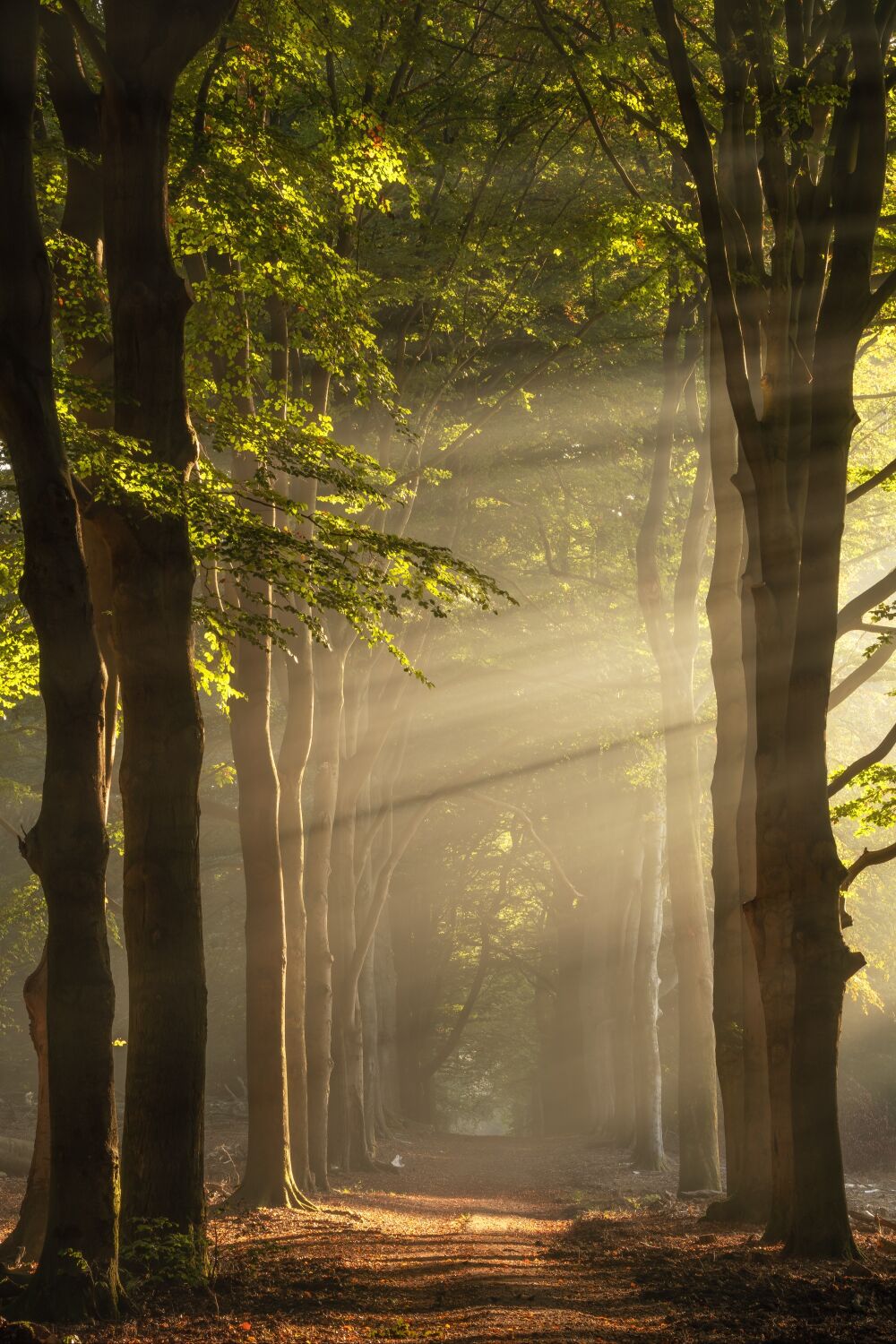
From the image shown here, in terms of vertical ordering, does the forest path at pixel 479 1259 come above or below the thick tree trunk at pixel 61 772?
below

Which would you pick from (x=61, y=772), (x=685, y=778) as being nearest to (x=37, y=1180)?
(x=61, y=772)

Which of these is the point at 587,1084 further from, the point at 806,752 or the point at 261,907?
the point at 806,752

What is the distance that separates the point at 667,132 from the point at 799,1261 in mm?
9576

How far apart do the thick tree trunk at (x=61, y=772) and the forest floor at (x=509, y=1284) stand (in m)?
0.51

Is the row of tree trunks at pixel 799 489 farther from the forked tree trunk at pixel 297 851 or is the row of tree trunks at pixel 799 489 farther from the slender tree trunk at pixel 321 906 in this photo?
the slender tree trunk at pixel 321 906

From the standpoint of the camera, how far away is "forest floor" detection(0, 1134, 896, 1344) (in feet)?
22.6

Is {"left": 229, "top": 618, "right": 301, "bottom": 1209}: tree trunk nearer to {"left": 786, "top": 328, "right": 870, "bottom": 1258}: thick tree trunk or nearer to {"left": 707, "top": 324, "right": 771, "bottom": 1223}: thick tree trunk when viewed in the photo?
{"left": 707, "top": 324, "right": 771, "bottom": 1223}: thick tree trunk

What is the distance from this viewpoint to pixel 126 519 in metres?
9.12

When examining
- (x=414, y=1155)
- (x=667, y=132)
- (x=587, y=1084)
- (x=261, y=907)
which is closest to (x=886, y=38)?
(x=667, y=132)

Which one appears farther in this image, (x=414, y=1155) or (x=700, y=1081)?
(x=414, y=1155)

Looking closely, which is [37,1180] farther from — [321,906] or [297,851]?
[321,906]

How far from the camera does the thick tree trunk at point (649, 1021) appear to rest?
26.5 m

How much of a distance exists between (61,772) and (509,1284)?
5.38 m

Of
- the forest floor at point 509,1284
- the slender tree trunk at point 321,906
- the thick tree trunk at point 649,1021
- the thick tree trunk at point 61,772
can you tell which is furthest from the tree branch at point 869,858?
the thick tree trunk at point 649,1021
